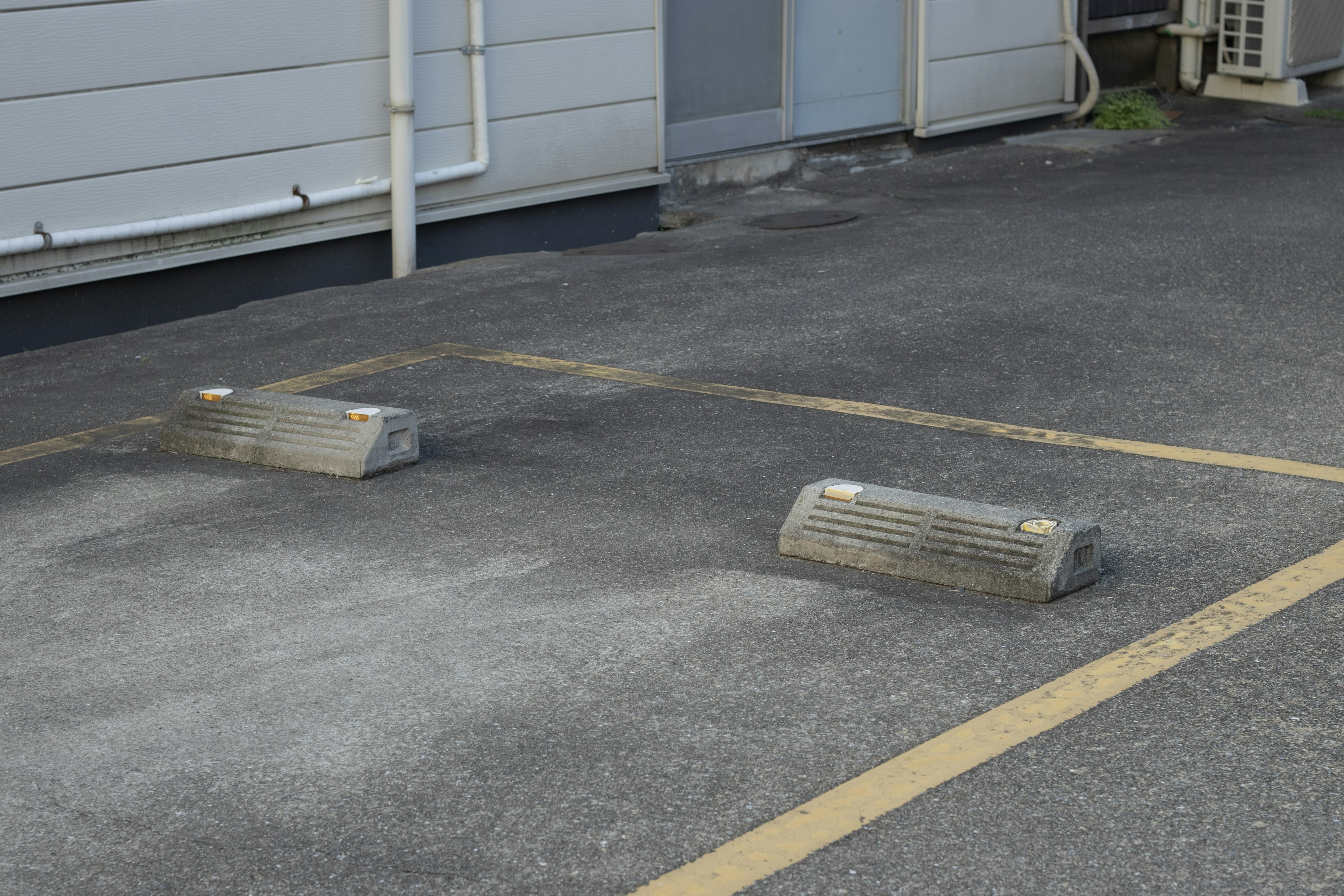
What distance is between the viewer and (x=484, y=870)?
10.3 ft

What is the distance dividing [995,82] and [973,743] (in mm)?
10974

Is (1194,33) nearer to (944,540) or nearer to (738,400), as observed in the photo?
(738,400)

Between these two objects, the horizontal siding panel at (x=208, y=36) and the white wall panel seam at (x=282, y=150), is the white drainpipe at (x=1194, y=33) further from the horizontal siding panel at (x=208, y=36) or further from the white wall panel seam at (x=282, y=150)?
the horizontal siding panel at (x=208, y=36)

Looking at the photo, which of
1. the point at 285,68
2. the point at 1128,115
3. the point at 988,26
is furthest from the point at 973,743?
the point at 1128,115

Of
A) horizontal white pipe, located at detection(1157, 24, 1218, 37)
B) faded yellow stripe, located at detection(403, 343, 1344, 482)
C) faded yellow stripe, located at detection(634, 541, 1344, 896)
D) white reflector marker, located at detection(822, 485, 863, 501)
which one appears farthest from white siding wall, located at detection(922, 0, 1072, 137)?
faded yellow stripe, located at detection(634, 541, 1344, 896)

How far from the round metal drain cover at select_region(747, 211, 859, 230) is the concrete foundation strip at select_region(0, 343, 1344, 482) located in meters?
3.51

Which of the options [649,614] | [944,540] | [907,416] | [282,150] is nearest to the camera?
[649,614]

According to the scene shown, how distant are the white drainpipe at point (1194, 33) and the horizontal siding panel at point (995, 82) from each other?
194cm

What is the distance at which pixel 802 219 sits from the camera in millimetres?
10852

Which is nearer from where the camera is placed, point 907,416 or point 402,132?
point 907,416

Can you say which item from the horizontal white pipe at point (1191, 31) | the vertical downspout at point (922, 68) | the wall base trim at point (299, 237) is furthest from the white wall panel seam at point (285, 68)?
the horizontal white pipe at point (1191, 31)

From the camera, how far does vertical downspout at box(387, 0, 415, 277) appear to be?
29.8ft

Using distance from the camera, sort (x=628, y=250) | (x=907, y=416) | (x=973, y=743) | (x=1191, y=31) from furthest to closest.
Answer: (x=1191, y=31), (x=628, y=250), (x=907, y=416), (x=973, y=743)

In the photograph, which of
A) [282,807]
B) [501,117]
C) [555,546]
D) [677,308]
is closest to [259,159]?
[501,117]
